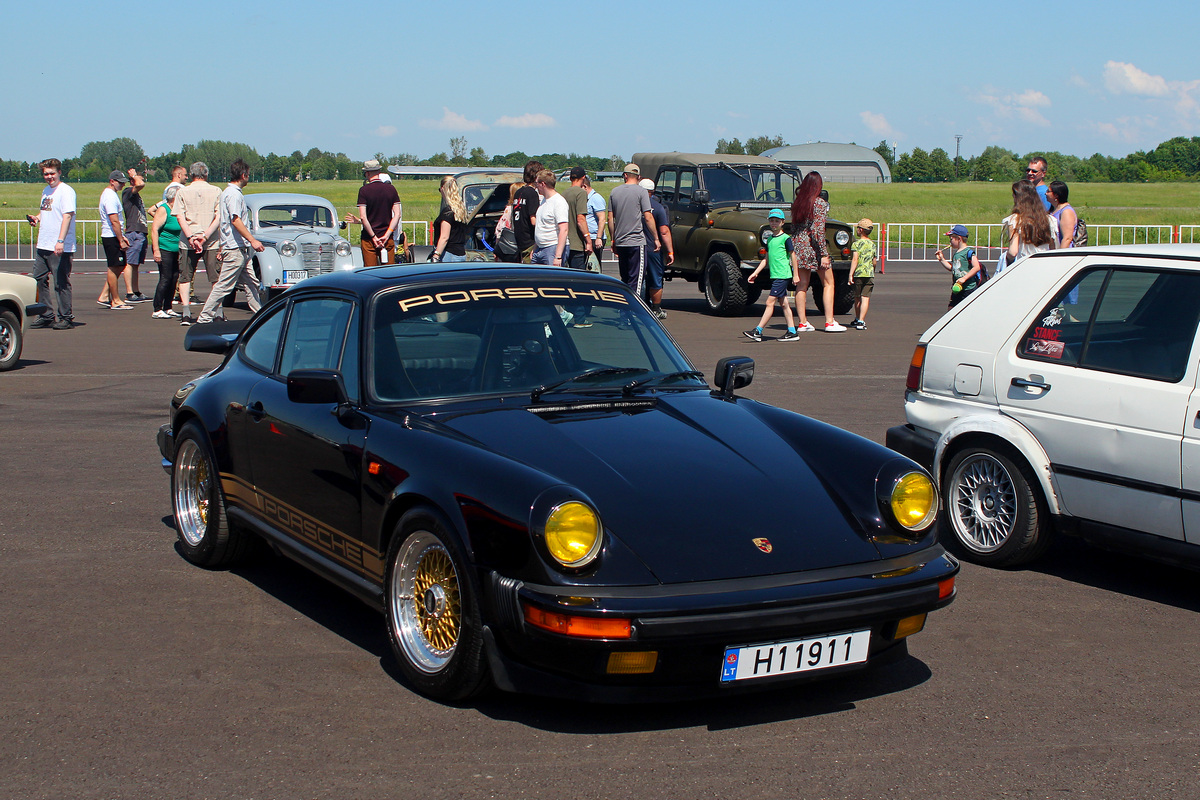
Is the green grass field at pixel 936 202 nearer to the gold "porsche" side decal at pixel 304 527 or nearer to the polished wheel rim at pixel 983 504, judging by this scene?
the gold "porsche" side decal at pixel 304 527

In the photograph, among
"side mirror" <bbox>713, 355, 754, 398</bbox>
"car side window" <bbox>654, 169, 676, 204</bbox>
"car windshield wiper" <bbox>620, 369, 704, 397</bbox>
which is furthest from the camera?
"car side window" <bbox>654, 169, 676, 204</bbox>

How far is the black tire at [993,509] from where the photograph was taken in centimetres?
533

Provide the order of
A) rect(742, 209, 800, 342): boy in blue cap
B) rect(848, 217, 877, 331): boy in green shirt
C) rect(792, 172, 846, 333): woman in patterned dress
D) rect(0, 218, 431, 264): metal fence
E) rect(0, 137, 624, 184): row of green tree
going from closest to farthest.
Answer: rect(742, 209, 800, 342): boy in blue cap → rect(792, 172, 846, 333): woman in patterned dress → rect(848, 217, 877, 331): boy in green shirt → rect(0, 218, 431, 264): metal fence → rect(0, 137, 624, 184): row of green tree

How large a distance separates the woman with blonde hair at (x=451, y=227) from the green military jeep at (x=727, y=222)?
3.25 m

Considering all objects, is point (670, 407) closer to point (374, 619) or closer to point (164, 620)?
point (374, 619)

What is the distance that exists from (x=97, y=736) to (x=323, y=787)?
0.84 m

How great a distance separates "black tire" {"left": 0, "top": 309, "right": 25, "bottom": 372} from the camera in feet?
37.3

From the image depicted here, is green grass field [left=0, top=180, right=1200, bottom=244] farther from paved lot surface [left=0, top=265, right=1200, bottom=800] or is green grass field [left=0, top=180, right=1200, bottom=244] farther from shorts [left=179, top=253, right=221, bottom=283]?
paved lot surface [left=0, top=265, right=1200, bottom=800]

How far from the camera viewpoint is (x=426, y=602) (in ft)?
12.9

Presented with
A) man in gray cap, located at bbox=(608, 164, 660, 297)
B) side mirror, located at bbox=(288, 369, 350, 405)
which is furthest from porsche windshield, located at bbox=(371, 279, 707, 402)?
man in gray cap, located at bbox=(608, 164, 660, 297)

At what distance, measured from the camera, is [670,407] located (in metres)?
4.50

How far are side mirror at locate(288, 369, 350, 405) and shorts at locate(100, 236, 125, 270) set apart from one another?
12.9 meters

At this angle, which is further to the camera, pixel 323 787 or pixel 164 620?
pixel 164 620

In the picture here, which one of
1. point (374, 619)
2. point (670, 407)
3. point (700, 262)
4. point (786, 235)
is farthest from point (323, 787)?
point (700, 262)
